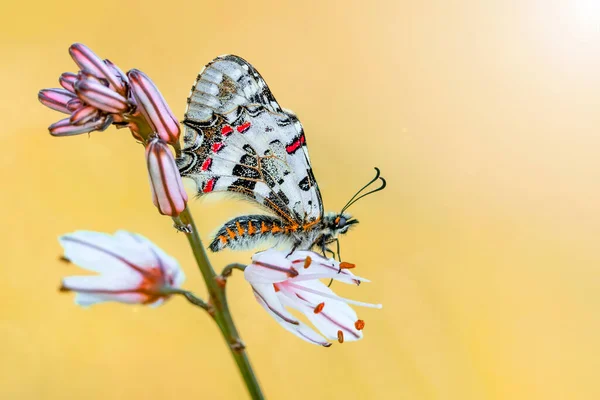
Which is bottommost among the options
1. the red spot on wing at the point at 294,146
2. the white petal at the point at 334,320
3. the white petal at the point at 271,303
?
the white petal at the point at 334,320

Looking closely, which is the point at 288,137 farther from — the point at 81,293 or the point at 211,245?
the point at 81,293

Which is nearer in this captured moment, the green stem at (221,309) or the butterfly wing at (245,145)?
the green stem at (221,309)

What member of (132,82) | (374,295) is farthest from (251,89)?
(374,295)

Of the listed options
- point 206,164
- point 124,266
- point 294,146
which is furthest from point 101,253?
point 294,146

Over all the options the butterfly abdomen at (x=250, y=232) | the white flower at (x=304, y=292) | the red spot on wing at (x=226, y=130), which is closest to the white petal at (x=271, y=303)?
the white flower at (x=304, y=292)

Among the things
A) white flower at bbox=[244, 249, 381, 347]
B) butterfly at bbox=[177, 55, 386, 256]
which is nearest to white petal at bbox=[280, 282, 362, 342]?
white flower at bbox=[244, 249, 381, 347]

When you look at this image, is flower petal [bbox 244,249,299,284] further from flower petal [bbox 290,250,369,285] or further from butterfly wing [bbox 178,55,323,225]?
butterfly wing [bbox 178,55,323,225]

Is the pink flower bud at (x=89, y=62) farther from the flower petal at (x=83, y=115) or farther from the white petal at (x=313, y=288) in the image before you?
the white petal at (x=313, y=288)

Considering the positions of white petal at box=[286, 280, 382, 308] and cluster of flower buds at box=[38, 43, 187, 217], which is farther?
white petal at box=[286, 280, 382, 308]

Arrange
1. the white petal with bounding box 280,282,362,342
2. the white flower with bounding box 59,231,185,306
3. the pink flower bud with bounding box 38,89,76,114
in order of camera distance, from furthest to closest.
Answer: the white petal with bounding box 280,282,362,342 → the pink flower bud with bounding box 38,89,76,114 → the white flower with bounding box 59,231,185,306
